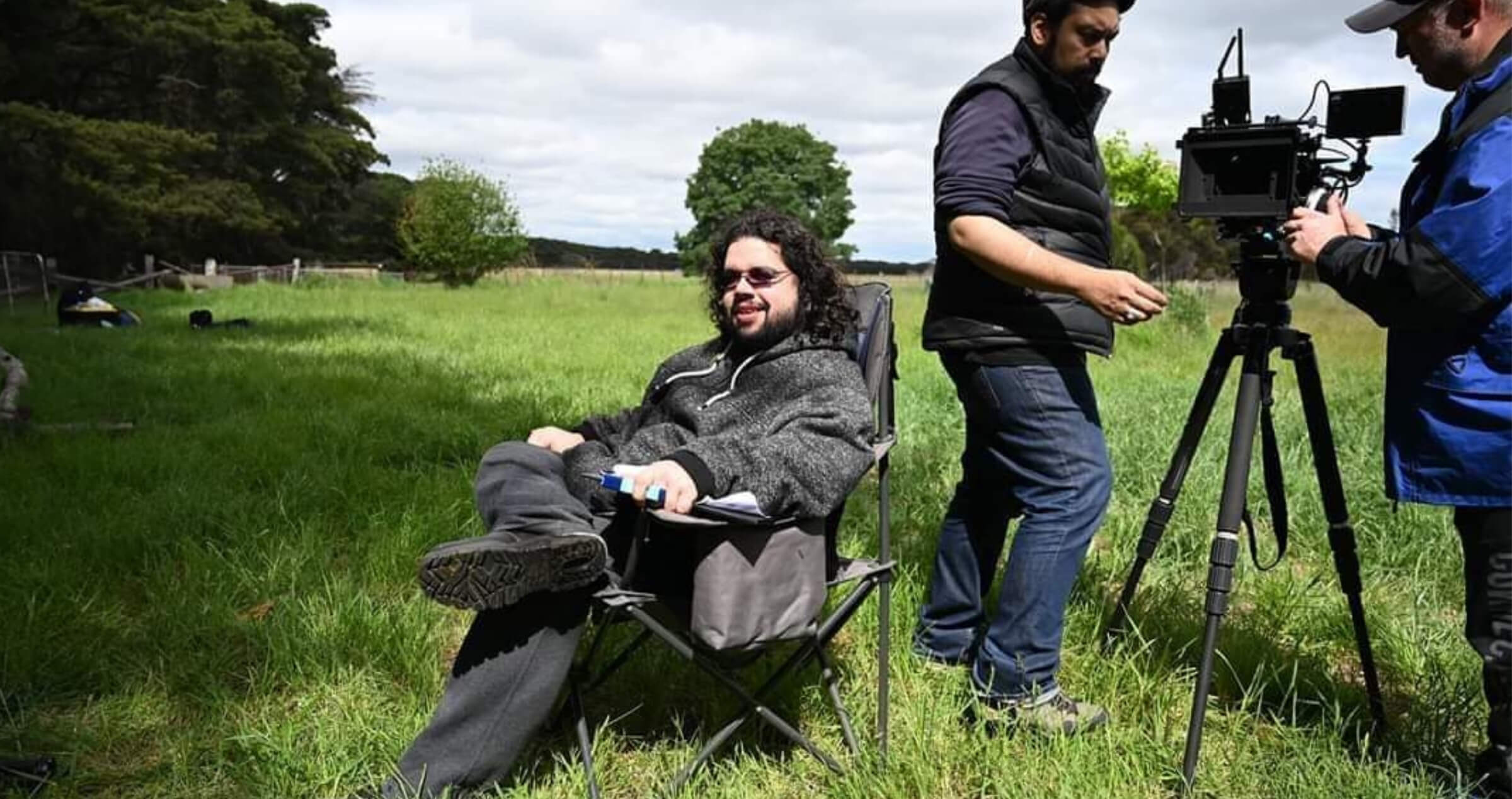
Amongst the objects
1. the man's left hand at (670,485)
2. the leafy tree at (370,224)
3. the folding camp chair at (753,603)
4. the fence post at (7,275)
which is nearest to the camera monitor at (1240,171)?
the folding camp chair at (753,603)

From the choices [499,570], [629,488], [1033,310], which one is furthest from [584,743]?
[1033,310]

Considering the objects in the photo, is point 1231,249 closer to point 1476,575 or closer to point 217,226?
point 1476,575

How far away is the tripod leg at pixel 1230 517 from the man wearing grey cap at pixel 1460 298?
0.89 feet

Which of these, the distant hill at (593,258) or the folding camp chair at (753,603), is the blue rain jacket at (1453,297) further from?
the distant hill at (593,258)

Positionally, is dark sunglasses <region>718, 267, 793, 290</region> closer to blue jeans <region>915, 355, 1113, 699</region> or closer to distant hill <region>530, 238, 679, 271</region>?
blue jeans <region>915, 355, 1113, 699</region>

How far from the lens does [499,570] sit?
213 centimetres

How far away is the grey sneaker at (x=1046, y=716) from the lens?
259 centimetres

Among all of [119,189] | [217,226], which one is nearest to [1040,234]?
[119,189]

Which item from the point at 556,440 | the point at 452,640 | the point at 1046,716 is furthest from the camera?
the point at 452,640

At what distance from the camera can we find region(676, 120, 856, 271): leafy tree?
230 ft

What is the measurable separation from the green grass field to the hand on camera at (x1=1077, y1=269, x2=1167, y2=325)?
1052mm

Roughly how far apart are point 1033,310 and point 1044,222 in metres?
0.22

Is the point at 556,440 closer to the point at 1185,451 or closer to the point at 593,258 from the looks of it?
the point at 1185,451

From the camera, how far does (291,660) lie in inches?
117
